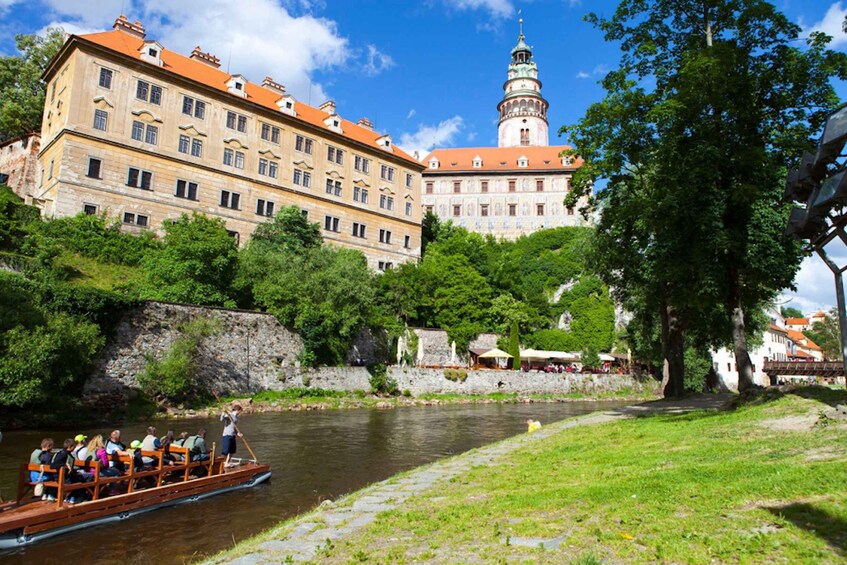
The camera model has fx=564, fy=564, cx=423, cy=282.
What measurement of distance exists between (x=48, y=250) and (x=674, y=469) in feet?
104

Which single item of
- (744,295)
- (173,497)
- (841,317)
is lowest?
(173,497)

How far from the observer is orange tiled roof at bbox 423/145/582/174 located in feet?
269

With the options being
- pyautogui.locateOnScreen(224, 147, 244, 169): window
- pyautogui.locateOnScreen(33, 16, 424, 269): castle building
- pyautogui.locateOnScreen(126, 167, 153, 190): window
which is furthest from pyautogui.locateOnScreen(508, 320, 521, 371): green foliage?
pyautogui.locateOnScreen(126, 167, 153, 190): window

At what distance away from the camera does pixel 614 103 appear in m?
17.6

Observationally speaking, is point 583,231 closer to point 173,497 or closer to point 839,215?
point 839,215

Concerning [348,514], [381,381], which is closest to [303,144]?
[381,381]

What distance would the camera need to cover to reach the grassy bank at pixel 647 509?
5176 mm

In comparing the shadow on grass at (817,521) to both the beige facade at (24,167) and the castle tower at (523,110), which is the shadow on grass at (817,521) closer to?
the beige facade at (24,167)

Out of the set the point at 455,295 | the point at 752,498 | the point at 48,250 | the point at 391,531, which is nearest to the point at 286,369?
the point at 48,250

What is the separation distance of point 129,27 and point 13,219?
1996 centimetres

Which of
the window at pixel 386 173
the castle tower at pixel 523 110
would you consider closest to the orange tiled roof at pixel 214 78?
the window at pixel 386 173

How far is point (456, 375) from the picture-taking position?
41219 millimetres

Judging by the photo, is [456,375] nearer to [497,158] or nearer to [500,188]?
[500,188]

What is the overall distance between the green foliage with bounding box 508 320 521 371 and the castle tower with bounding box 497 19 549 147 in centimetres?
5283
